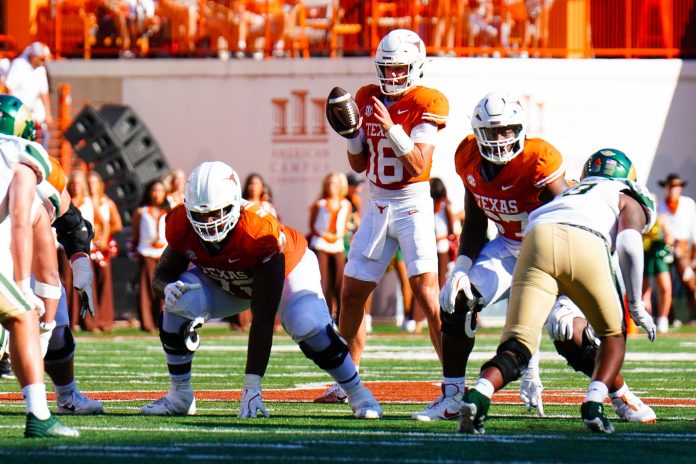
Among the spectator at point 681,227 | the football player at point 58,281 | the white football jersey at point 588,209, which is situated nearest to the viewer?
the white football jersey at point 588,209

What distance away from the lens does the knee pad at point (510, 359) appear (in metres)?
6.91

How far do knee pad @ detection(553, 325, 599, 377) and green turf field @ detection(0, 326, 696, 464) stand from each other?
0.27 metres

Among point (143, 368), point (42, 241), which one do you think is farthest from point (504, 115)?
point (143, 368)

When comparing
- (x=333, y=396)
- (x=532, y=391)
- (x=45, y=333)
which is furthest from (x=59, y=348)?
(x=532, y=391)

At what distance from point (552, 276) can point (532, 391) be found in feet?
3.69

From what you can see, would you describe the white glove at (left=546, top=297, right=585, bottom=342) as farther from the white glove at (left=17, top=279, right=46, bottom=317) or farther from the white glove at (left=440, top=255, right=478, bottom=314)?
the white glove at (left=17, top=279, right=46, bottom=317)

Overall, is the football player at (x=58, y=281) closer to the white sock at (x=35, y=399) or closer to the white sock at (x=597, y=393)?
the white sock at (x=35, y=399)

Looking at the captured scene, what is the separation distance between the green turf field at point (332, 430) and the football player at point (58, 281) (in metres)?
0.23

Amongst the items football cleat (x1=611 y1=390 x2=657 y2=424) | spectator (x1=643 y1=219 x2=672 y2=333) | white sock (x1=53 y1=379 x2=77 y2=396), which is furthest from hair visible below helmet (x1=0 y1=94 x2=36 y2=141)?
spectator (x1=643 y1=219 x2=672 y2=333)

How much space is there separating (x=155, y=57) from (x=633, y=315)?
1361 cm

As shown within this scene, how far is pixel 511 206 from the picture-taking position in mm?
8016

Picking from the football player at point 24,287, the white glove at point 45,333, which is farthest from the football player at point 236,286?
the football player at point 24,287

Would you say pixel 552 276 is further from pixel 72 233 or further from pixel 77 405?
pixel 72 233

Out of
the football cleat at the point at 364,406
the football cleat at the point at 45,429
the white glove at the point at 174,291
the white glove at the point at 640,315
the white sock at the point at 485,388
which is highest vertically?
the white glove at the point at 174,291
